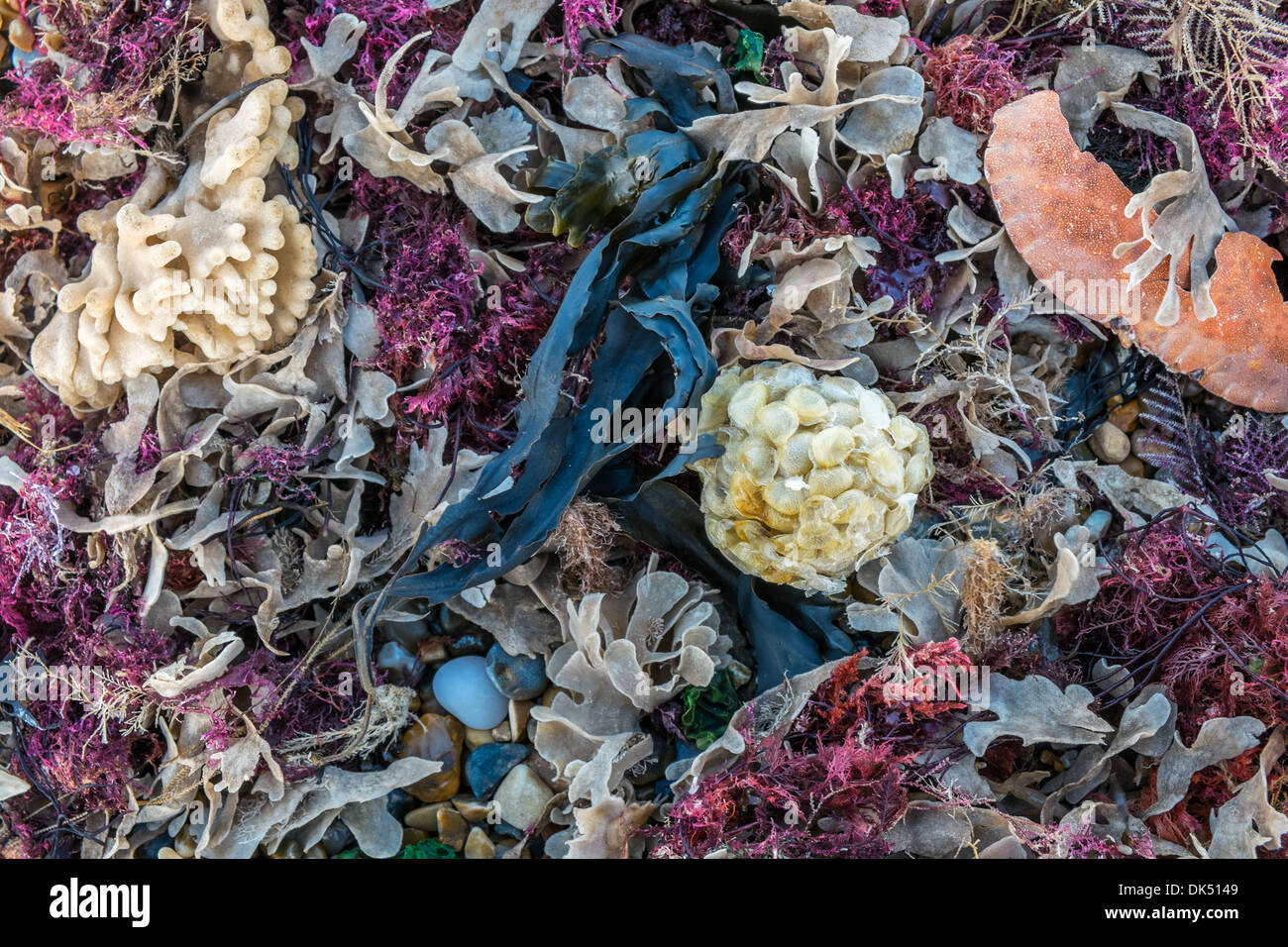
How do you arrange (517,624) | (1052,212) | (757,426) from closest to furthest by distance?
1. (757,426)
2. (1052,212)
3. (517,624)

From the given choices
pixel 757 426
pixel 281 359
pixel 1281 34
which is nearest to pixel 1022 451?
pixel 757 426

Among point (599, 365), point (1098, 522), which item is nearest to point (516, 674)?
point (599, 365)

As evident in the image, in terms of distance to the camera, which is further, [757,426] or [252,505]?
[252,505]

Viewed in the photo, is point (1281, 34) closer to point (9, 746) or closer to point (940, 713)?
point (940, 713)

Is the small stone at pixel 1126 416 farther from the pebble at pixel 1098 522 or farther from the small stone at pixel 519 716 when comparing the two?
the small stone at pixel 519 716

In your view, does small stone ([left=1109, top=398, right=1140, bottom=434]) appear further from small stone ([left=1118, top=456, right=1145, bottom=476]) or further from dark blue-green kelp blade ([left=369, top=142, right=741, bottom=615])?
dark blue-green kelp blade ([left=369, top=142, right=741, bottom=615])

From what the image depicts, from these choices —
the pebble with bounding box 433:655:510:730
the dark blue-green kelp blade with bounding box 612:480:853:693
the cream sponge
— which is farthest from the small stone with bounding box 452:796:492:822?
the cream sponge

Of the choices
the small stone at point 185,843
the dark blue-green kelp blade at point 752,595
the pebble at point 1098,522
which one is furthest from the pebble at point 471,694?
the pebble at point 1098,522
